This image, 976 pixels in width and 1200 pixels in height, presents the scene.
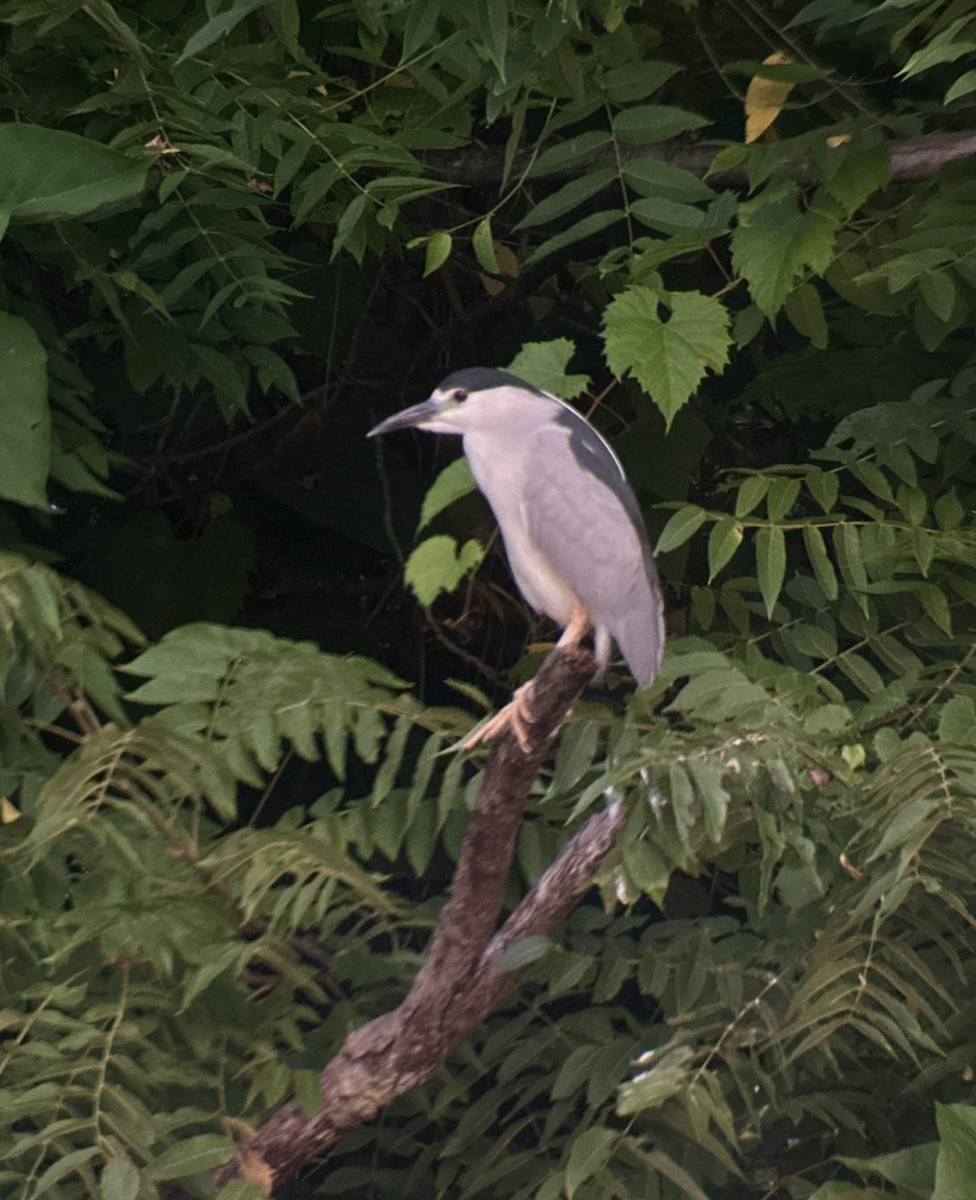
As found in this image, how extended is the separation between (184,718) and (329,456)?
348 mm

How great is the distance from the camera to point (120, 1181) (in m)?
0.68

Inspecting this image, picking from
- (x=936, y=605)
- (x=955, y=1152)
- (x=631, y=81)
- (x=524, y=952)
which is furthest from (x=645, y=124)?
(x=955, y=1152)

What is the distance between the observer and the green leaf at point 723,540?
919 mm

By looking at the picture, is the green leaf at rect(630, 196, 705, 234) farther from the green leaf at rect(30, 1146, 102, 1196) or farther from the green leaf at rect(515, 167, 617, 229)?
the green leaf at rect(30, 1146, 102, 1196)

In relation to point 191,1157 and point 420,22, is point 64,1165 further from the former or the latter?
point 420,22

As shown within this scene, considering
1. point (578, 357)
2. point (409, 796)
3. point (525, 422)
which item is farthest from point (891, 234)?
point (409, 796)

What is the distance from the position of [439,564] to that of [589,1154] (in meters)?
0.40

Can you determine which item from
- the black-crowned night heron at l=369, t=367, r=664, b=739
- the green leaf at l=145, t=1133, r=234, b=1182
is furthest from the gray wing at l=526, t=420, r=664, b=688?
the green leaf at l=145, t=1133, r=234, b=1182

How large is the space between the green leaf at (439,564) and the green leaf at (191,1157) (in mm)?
382

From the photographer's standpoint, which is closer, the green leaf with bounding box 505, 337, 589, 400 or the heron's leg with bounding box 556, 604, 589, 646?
the heron's leg with bounding box 556, 604, 589, 646

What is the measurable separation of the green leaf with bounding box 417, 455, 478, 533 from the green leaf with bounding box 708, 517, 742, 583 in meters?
0.15

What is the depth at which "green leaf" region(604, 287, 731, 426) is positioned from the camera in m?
0.91

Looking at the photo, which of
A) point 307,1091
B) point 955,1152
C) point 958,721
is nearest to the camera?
point 955,1152

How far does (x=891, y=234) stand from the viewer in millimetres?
1026
